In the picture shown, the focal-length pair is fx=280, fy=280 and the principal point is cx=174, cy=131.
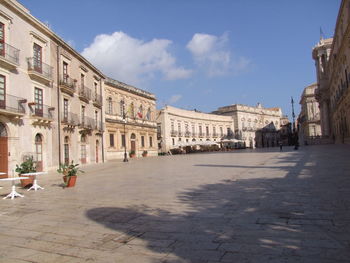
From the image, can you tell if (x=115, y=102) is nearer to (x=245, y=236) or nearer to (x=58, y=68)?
(x=58, y=68)

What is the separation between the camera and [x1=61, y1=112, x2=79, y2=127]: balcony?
769 inches

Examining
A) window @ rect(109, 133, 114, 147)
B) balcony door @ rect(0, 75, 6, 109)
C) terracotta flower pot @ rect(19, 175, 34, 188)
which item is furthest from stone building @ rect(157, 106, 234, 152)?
terracotta flower pot @ rect(19, 175, 34, 188)

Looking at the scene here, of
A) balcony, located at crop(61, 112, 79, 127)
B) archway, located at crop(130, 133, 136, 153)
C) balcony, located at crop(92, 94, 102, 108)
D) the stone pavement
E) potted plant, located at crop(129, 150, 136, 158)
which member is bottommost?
the stone pavement

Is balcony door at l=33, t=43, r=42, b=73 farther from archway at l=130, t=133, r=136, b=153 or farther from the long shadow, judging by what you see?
archway at l=130, t=133, r=136, b=153

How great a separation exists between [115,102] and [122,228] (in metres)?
29.0

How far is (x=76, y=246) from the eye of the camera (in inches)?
142

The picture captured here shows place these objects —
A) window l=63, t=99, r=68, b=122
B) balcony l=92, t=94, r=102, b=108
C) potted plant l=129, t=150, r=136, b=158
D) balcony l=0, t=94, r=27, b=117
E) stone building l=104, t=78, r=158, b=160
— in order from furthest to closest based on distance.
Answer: potted plant l=129, t=150, r=136, b=158
stone building l=104, t=78, r=158, b=160
balcony l=92, t=94, r=102, b=108
window l=63, t=99, r=68, b=122
balcony l=0, t=94, r=27, b=117

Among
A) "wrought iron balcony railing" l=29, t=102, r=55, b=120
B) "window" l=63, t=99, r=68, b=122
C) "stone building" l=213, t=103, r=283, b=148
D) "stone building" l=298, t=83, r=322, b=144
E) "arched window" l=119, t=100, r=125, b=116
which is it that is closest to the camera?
"wrought iron balcony railing" l=29, t=102, r=55, b=120

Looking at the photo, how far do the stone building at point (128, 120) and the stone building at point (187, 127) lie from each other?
4131 mm

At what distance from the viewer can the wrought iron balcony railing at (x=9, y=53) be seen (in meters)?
14.1

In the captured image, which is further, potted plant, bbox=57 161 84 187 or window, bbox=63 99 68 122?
window, bbox=63 99 68 122

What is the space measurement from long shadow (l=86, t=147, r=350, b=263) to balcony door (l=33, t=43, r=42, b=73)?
14.1m

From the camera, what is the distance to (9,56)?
1441cm

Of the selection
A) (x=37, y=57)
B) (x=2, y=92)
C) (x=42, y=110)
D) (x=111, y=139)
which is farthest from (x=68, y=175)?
(x=111, y=139)
